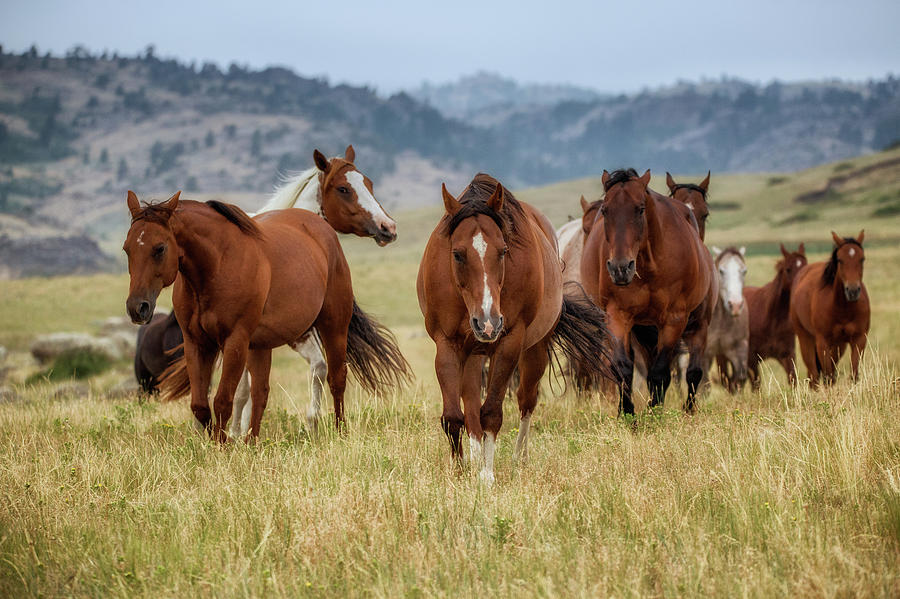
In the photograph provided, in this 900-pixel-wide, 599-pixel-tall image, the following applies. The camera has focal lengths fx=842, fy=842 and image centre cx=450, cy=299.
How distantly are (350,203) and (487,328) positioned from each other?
367 cm

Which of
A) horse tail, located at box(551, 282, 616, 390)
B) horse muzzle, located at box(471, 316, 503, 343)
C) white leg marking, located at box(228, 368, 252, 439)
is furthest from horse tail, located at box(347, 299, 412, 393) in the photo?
horse muzzle, located at box(471, 316, 503, 343)

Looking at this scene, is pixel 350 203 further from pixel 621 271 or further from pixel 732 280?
pixel 732 280

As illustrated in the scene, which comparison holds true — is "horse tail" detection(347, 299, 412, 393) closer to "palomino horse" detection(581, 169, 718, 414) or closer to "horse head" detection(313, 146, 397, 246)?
"horse head" detection(313, 146, 397, 246)

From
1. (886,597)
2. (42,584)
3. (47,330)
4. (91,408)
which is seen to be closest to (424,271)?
(42,584)

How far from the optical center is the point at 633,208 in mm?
7199

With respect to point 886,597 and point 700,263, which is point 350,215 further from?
point 886,597

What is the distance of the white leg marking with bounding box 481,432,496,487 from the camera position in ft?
16.9

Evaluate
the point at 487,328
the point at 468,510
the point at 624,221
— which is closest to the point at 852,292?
the point at 624,221

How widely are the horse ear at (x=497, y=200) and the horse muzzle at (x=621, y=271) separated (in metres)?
1.91

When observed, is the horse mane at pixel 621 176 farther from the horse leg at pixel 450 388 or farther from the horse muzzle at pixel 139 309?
the horse muzzle at pixel 139 309

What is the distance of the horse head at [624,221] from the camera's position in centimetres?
691

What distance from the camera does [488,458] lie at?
212 inches

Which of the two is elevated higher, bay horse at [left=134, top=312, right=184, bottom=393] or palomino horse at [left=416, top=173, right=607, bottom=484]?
palomino horse at [left=416, top=173, right=607, bottom=484]

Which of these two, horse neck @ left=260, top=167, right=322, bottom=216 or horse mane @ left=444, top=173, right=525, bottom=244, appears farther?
horse neck @ left=260, top=167, right=322, bottom=216
